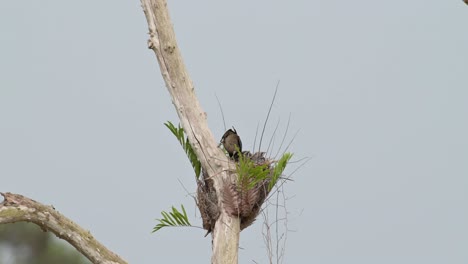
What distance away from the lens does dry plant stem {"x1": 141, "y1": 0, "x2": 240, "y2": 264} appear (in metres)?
4.73

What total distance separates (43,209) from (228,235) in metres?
1.01

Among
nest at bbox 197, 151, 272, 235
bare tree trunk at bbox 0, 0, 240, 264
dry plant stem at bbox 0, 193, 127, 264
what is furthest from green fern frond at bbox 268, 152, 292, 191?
dry plant stem at bbox 0, 193, 127, 264

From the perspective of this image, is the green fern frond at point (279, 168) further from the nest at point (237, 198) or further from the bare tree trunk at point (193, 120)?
the bare tree trunk at point (193, 120)

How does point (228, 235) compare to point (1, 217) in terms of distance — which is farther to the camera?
point (228, 235)

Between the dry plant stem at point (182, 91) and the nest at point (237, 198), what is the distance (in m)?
0.06

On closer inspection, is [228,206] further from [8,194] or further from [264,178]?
[8,194]

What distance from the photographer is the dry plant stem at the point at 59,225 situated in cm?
440

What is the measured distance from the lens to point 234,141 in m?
4.78

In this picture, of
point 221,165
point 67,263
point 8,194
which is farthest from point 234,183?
point 67,263

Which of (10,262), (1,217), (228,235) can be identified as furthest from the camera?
(10,262)

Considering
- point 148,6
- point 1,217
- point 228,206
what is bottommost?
point 1,217

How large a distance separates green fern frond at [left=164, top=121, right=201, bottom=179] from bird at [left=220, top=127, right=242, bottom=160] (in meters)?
0.20

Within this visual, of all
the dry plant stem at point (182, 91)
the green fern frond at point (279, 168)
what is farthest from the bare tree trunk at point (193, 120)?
the green fern frond at point (279, 168)

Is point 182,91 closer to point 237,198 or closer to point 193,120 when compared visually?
point 193,120
